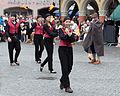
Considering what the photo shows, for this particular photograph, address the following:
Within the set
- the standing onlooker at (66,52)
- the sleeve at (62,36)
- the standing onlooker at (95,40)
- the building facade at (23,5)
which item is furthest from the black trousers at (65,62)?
the building facade at (23,5)

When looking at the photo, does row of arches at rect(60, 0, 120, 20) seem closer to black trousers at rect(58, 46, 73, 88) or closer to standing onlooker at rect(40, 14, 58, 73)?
standing onlooker at rect(40, 14, 58, 73)

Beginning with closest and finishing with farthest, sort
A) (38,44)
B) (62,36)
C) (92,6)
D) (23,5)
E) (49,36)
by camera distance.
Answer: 1. (62,36)
2. (49,36)
3. (38,44)
4. (92,6)
5. (23,5)

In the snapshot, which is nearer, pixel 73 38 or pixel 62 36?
pixel 73 38

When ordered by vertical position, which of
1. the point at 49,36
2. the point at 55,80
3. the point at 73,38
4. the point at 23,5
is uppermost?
the point at 23,5

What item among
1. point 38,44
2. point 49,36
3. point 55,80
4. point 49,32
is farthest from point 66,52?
point 38,44

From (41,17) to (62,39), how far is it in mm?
5461

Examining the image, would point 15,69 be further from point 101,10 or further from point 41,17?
point 101,10

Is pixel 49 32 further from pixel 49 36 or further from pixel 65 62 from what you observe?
pixel 65 62

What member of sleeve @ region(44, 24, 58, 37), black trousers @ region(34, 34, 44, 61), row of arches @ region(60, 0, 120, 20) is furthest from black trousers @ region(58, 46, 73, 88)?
row of arches @ region(60, 0, 120, 20)

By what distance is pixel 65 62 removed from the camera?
10633mm

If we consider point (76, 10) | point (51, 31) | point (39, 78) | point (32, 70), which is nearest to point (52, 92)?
point (39, 78)

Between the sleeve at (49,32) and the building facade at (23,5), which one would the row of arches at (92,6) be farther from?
the sleeve at (49,32)

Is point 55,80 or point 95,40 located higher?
point 95,40

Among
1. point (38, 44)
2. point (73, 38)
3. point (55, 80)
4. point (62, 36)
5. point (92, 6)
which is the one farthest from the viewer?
point (92, 6)
